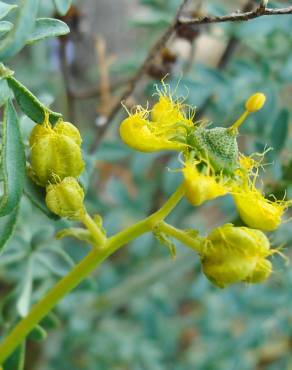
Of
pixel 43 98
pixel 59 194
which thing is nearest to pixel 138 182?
pixel 43 98

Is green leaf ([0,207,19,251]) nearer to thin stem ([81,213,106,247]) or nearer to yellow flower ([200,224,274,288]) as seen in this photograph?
thin stem ([81,213,106,247])

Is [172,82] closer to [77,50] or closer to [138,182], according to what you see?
[138,182]

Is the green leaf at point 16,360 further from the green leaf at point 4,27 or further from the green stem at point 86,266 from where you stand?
the green leaf at point 4,27

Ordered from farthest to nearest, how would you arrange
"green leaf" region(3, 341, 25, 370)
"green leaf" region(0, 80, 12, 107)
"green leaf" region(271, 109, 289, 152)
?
"green leaf" region(271, 109, 289, 152), "green leaf" region(3, 341, 25, 370), "green leaf" region(0, 80, 12, 107)

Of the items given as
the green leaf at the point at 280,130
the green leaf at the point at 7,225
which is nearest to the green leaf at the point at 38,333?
the green leaf at the point at 7,225

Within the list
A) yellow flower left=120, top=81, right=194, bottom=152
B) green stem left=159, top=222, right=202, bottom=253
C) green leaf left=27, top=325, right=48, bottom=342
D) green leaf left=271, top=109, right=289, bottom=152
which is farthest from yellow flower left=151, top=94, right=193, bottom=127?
green leaf left=271, top=109, right=289, bottom=152

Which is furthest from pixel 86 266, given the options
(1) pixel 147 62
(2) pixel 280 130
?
(2) pixel 280 130
